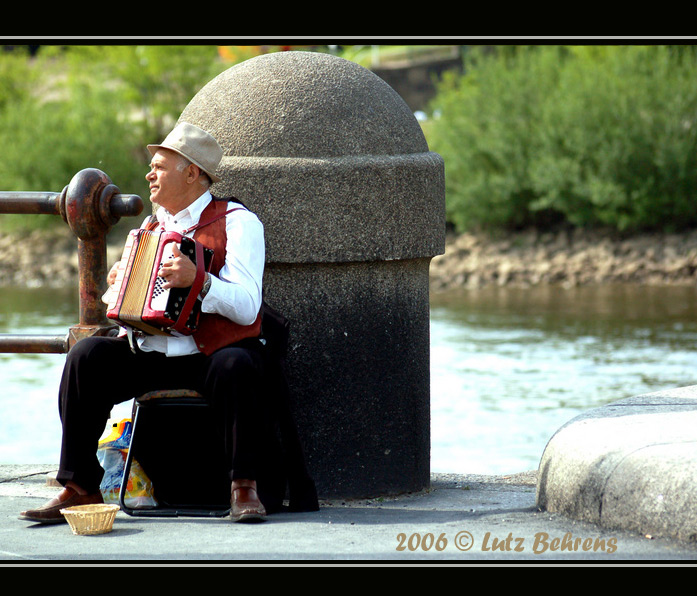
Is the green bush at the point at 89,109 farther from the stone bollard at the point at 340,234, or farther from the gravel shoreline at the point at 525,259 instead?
the stone bollard at the point at 340,234

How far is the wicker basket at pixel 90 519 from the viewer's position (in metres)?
3.92

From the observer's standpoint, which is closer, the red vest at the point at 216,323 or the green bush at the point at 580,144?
the red vest at the point at 216,323

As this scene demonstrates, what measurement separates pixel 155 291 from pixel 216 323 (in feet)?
0.89

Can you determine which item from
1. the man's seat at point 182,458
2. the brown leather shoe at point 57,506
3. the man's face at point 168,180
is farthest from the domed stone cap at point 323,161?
the brown leather shoe at point 57,506

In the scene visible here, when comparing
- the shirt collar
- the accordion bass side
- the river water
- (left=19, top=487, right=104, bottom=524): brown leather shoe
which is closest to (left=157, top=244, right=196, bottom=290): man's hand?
the accordion bass side

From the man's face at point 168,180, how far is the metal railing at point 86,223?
433mm

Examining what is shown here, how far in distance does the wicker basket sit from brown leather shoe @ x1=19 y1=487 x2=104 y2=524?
176 millimetres

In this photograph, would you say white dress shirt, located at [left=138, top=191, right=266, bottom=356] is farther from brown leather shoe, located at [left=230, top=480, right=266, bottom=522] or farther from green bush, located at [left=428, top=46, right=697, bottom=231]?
green bush, located at [left=428, top=46, right=697, bottom=231]

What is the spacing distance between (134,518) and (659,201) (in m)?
19.7

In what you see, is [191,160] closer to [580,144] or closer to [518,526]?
[518,526]

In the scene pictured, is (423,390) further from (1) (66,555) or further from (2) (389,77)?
(2) (389,77)

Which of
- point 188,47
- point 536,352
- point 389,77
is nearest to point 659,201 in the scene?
point 536,352

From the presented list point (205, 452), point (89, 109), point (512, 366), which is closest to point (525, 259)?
point (512, 366)

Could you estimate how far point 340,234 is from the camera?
460 cm
